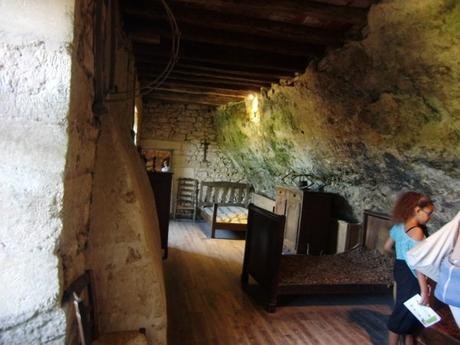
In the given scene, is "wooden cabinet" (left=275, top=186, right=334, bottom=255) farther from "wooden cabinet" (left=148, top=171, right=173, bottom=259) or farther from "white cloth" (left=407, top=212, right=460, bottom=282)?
"white cloth" (left=407, top=212, right=460, bottom=282)

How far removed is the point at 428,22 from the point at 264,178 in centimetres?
502

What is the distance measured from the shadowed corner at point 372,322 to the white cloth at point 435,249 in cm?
122

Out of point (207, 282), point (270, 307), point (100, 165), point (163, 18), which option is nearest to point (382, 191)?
point (270, 307)

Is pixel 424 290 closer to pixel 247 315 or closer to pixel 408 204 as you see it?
pixel 408 204

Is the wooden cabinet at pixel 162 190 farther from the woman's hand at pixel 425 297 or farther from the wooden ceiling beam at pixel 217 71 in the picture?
the woman's hand at pixel 425 297

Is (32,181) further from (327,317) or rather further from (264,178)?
(264,178)

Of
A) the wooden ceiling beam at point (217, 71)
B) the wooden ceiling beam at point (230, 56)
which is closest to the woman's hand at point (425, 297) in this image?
the wooden ceiling beam at point (230, 56)

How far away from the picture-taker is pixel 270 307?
3.34 meters

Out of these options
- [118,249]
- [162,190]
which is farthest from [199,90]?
[118,249]

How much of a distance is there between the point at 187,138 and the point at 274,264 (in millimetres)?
4873

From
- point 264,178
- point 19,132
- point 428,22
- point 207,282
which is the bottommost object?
point 207,282

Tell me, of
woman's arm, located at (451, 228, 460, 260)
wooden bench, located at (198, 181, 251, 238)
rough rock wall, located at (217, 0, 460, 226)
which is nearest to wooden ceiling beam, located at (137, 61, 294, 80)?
rough rock wall, located at (217, 0, 460, 226)

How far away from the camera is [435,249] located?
190 cm

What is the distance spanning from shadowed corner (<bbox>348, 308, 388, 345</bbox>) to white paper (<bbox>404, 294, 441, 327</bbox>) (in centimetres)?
78
